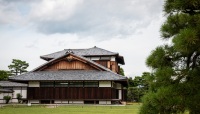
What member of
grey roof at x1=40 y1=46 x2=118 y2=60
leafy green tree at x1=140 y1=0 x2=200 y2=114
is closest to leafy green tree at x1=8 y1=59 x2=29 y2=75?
grey roof at x1=40 y1=46 x2=118 y2=60

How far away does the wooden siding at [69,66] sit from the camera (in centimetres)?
3594

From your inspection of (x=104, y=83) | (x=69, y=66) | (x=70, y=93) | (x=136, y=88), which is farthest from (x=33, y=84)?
(x=136, y=88)

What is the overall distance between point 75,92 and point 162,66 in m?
29.1

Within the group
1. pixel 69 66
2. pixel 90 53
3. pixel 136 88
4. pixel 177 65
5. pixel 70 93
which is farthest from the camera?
pixel 136 88

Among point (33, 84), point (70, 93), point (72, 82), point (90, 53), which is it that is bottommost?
point (70, 93)

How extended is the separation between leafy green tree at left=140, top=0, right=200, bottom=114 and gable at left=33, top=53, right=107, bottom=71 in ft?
98.0

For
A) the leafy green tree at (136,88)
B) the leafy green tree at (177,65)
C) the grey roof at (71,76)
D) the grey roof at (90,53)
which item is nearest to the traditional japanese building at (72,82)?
the grey roof at (71,76)

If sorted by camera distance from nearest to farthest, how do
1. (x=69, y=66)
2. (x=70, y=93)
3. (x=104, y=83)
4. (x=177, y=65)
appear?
(x=177, y=65), (x=104, y=83), (x=70, y=93), (x=69, y=66)

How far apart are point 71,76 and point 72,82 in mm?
701

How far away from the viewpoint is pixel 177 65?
18.2ft

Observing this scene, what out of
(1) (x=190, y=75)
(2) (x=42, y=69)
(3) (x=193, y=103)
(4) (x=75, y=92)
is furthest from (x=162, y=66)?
(2) (x=42, y=69)

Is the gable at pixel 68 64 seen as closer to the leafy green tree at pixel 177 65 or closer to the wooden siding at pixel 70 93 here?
Answer: the wooden siding at pixel 70 93

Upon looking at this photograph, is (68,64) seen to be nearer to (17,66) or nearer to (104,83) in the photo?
(104,83)

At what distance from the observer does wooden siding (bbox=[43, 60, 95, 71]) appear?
118ft
